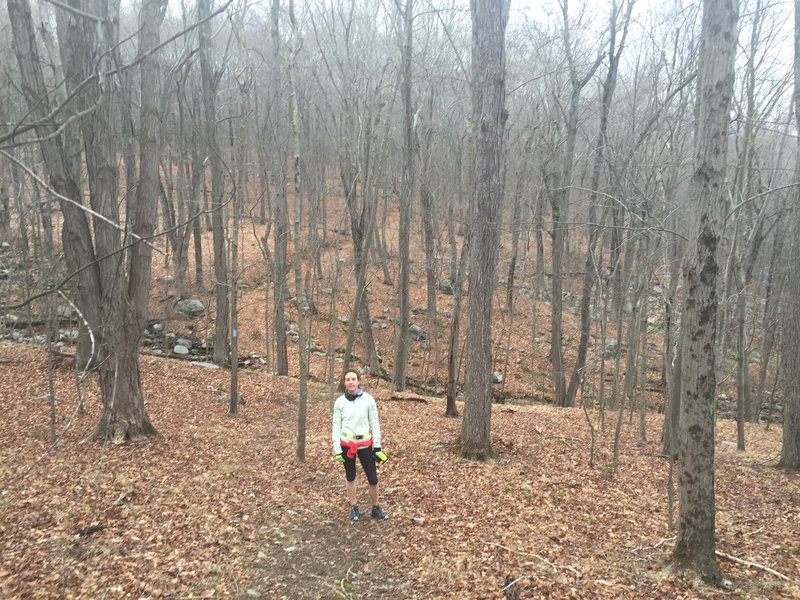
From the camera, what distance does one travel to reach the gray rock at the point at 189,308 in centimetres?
2269

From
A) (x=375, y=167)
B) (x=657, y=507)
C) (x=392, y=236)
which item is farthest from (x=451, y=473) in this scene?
(x=392, y=236)

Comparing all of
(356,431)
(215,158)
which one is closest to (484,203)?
(356,431)

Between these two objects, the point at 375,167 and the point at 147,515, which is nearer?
the point at 147,515

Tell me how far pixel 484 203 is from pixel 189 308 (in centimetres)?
1849

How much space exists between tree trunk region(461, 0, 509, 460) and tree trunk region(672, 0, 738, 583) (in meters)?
3.67

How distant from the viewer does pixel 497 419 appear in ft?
39.2

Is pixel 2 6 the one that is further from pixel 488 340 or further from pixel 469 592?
pixel 469 592

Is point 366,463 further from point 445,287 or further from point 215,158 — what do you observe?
point 445,287

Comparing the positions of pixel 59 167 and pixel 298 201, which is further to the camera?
pixel 298 201

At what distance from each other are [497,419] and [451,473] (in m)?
4.90

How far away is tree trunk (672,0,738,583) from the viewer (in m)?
4.03

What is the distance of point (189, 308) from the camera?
899 inches

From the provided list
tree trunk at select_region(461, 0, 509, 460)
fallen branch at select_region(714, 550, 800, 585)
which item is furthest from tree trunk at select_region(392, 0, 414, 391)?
fallen branch at select_region(714, 550, 800, 585)

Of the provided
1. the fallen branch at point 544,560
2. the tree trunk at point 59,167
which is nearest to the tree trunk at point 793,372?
the fallen branch at point 544,560
